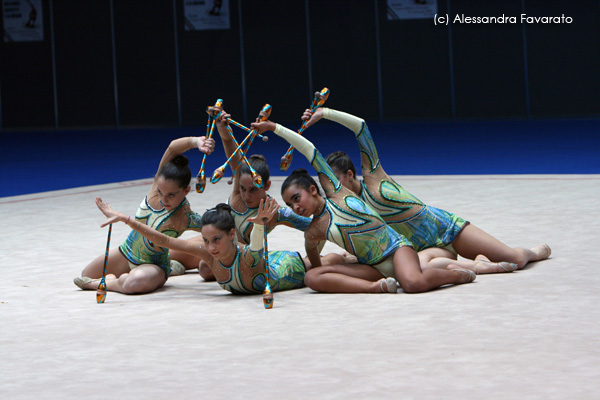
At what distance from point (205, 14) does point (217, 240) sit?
16.5 meters

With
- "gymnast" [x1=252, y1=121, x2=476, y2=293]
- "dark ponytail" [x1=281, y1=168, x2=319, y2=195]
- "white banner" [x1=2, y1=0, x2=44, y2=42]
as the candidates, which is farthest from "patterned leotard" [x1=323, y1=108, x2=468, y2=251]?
"white banner" [x1=2, y1=0, x2=44, y2=42]

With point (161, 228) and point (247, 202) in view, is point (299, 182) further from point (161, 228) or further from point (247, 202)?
point (161, 228)

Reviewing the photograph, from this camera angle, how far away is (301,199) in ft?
17.3

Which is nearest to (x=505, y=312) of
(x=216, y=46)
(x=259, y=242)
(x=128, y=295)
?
(x=259, y=242)

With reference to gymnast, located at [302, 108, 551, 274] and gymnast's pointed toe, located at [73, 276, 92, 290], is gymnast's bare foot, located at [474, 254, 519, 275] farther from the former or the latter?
gymnast's pointed toe, located at [73, 276, 92, 290]

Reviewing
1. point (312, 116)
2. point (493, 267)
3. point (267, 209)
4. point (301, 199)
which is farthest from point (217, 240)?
point (493, 267)

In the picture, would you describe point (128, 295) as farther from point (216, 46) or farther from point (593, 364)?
point (216, 46)

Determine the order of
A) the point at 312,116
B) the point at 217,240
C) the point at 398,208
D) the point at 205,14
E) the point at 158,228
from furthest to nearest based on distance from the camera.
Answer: the point at 205,14 → the point at 398,208 → the point at 158,228 → the point at 312,116 → the point at 217,240

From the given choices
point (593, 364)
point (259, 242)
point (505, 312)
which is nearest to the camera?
point (593, 364)

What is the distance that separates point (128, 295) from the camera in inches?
218

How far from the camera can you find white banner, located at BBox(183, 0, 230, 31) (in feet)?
68.4

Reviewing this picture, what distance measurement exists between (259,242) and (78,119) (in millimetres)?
17565

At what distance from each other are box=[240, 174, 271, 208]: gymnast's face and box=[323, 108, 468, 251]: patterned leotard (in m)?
0.63

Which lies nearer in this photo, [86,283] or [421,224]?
[86,283]
